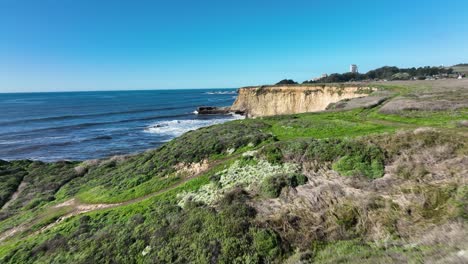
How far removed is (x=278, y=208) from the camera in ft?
36.2

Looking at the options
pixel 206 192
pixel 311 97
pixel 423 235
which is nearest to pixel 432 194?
pixel 423 235

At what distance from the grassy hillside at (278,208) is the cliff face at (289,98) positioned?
120 ft

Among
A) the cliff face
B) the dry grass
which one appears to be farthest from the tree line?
the dry grass

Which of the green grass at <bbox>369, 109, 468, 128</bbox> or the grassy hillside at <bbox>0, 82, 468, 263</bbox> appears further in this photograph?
the green grass at <bbox>369, 109, 468, 128</bbox>

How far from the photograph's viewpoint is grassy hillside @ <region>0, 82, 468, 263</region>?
852cm

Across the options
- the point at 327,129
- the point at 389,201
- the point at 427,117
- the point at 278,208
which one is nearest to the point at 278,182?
the point at 278,208

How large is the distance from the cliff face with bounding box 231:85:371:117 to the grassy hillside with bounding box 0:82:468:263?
36538 millimetres

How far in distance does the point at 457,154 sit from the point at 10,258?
20508 mm

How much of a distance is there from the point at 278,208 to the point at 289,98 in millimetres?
59783

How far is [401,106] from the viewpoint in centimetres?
2370

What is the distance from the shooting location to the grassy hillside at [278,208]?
27.9ft

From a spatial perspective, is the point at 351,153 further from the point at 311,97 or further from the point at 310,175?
the point at 311,97

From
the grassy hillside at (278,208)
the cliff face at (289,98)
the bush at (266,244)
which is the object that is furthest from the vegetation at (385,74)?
the bush at (266,244)

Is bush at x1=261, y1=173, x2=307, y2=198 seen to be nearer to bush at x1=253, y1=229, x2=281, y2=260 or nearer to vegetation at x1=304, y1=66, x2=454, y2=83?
bush at x1=253, y1=229, x2=281, y2=260
